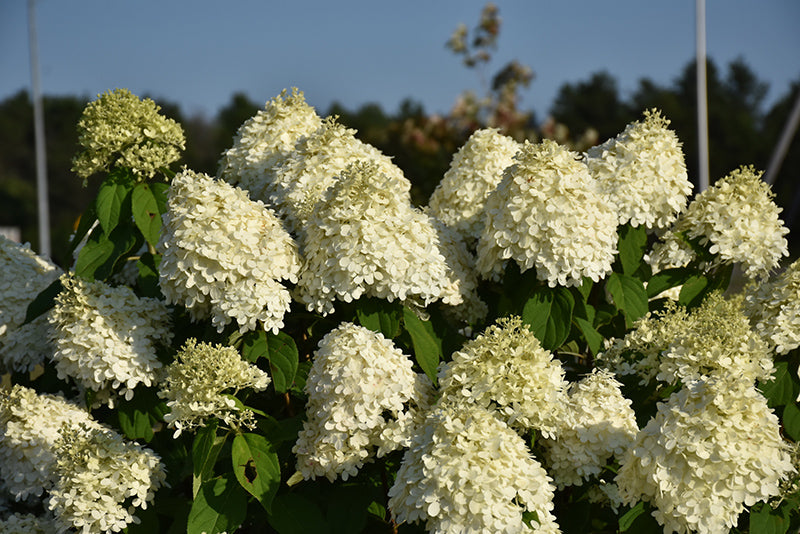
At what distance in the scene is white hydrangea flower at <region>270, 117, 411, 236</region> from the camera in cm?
325

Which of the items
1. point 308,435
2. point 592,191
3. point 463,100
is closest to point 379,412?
point 308,435

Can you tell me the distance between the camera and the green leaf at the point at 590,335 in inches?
121

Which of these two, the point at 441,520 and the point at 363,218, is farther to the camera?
the point at 363,218

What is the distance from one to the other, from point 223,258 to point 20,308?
Answer: 1380mm

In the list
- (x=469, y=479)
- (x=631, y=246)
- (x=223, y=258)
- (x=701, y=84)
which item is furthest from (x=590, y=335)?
(x=701, y=84)

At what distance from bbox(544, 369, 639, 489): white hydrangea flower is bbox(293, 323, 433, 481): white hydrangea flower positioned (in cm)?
47

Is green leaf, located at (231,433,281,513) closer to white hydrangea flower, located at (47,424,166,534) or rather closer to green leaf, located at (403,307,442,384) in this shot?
white hydrangea flower, located at (47,424,166,534)

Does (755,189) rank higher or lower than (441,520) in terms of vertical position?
higher

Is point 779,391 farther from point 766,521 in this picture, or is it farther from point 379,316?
point 379,316

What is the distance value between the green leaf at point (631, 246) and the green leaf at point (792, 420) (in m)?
0.71

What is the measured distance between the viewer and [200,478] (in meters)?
2.60

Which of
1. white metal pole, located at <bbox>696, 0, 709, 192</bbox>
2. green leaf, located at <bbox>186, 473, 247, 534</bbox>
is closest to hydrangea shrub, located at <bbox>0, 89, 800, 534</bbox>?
green leaf, located at <bbox>186, 473, 247, 534</bbox>

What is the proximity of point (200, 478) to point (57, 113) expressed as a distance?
6095 cm

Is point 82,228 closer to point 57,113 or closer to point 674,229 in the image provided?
point 674,229
